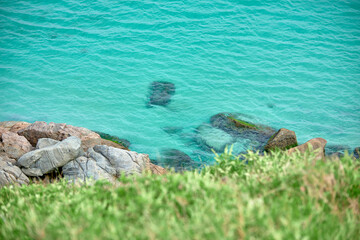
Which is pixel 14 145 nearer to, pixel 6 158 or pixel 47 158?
pixel 6 158

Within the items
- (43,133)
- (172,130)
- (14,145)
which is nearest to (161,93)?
(172,130)

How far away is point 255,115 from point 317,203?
10.5 metres

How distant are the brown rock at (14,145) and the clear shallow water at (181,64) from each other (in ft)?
13.6

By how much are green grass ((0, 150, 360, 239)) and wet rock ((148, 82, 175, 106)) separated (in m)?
10.1

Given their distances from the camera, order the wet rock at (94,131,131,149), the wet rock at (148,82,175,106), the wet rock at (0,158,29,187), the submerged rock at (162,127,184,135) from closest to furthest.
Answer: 1. the wet rock at (0,158,29,187)
2. the wet rock at (94,131,131,149)
3. the submerged rock at (162,127,184,135)
4. the wet rock at (148,82,175,106)

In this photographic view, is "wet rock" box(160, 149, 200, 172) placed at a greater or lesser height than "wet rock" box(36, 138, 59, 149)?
lesser

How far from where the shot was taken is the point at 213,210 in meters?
4.34

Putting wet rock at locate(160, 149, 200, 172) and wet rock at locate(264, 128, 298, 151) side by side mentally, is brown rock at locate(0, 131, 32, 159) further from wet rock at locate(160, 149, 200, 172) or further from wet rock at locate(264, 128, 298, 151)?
wet rock at locate(264, 128, 298, 151)

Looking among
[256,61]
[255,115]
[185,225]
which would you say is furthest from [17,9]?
[185,225]

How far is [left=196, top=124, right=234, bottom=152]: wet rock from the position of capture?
13.0 m

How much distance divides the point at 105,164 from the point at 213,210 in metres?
6.26

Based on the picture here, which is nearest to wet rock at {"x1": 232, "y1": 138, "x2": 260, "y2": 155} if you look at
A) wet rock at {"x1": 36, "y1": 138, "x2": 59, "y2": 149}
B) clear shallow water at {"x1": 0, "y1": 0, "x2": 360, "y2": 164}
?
clear shallow water at {"x1": 0, "y1": 0, "x2": 360, "y2": 164}

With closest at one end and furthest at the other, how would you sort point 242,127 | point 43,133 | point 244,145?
point 43,133, point 244,145, point 242,127

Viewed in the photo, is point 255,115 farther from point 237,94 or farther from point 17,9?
point 17,9
